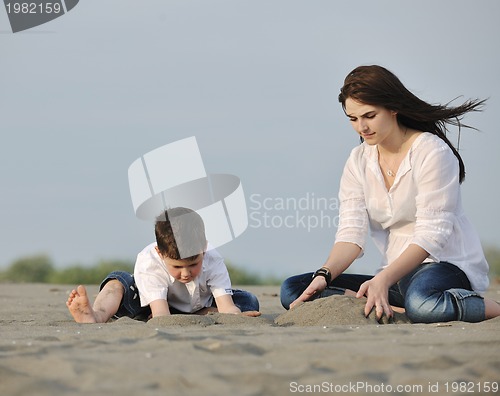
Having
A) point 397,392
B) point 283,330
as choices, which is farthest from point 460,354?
point 283,330

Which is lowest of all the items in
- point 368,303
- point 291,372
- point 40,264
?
point 40,264

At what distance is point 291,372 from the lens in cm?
240

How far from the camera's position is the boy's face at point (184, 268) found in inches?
176

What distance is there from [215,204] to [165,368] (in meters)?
2.80

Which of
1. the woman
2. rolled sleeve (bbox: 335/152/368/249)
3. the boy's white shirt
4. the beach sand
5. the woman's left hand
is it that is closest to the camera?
the beach sand

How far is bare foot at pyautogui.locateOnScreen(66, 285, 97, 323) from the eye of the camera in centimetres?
421

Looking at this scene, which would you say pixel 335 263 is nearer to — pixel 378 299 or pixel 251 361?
pixel 378 299

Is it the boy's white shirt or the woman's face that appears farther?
the boy's white shirt

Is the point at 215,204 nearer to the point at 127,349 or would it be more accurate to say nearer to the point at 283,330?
the point at 283,330

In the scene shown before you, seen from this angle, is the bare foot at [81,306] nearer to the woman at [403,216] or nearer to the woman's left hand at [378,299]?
the woman at [403,216]

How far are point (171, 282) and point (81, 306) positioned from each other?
59 centimetres

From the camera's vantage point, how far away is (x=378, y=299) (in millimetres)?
4078

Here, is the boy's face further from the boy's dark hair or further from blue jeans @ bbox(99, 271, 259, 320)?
blue jeans @ bbox(99, 271, 259, 320)

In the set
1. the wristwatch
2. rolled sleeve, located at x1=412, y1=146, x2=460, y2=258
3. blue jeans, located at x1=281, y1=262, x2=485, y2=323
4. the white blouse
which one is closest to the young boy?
the wristwatch
